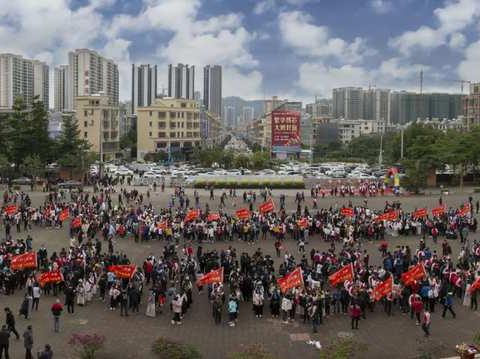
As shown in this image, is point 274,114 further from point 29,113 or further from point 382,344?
point 382,344

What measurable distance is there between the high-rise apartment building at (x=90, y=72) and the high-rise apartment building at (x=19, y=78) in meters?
10.4

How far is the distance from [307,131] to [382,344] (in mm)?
138051

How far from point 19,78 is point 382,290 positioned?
6325 inches

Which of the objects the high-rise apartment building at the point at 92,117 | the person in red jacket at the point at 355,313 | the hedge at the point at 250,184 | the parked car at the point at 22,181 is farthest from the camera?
the high-rise apartment building at the point at 92,117

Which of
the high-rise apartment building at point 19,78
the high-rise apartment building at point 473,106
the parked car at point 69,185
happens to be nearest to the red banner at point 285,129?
the parked car at point 69,185

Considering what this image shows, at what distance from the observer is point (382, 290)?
19.1m

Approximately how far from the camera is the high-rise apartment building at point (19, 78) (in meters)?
158

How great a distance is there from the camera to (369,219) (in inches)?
1252

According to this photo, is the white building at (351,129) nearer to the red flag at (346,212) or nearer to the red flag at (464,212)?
the red flag at (464,212)

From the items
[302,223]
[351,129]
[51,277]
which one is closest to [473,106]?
[351,129]

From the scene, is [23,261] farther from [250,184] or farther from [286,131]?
[286,131]

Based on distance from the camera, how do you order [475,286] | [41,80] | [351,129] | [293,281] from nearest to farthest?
1. [293,281]
2. [475,286]
3. [351,129]
4. [41,80]

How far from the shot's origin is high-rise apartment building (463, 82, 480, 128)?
111812mm

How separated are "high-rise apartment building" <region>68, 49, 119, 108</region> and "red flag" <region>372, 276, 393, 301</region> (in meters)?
135
